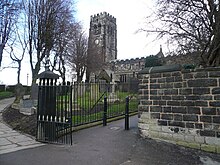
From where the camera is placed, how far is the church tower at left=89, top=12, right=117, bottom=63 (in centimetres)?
6003

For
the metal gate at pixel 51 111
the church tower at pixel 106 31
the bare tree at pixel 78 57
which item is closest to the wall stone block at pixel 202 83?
the metal gate at pixel 51 111

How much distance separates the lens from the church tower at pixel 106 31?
197 feet

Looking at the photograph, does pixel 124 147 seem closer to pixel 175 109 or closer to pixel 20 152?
pixel 175 109

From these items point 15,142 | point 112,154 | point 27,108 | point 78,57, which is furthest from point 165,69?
point 78,57

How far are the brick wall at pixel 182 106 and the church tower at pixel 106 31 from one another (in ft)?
175

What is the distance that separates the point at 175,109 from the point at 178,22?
14.4 ft

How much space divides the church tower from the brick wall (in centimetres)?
5333

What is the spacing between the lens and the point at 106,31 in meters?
60.7

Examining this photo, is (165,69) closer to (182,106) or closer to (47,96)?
(182,106)

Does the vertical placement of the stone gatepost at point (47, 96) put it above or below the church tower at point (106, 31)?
below

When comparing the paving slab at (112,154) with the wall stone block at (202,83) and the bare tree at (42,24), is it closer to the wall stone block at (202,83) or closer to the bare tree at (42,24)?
the wall stone block at (202,83)

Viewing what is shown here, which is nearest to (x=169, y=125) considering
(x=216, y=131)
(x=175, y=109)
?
(x=175, y=109)

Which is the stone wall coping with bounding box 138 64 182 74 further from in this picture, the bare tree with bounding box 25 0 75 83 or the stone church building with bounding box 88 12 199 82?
the stone church building with bounding box 88 12 199 82

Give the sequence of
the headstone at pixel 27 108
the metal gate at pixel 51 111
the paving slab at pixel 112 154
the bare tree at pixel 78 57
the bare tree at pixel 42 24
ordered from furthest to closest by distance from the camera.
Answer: the bare tree at pixel 78 57 < the bare tree at pixel 42 24 < the headstone at pixel 27 108 < the metal gate at pixel 51 111 < the paving slab at pixel 112 154
